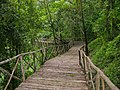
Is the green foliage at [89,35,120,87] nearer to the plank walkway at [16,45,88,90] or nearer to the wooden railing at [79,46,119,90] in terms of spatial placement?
the wooden railing at [79,46,119,90]

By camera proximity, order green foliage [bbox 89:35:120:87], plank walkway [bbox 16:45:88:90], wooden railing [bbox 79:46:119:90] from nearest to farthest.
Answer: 1. wooden railing [bbox 79:46:119:90]
2. green foliage [bbox 89:35:120:87]
3. plank walkway [bbox 16:45:88:90]

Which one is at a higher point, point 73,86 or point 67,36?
point 73,86

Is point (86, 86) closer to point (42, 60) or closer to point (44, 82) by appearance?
point (44, 82)

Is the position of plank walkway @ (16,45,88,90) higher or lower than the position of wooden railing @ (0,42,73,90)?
lower

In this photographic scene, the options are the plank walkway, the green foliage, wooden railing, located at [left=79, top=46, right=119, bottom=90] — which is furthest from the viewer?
the plank walkway

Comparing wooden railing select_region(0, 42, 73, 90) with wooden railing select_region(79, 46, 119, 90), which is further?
wooden railing select_region(0, 42, 73, 90)

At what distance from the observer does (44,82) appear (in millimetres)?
6762

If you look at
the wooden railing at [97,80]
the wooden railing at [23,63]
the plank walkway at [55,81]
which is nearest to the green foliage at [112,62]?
the wooden railing at [97,80]

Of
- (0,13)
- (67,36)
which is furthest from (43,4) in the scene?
(0,13)

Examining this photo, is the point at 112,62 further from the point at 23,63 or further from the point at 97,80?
the point at 97,80

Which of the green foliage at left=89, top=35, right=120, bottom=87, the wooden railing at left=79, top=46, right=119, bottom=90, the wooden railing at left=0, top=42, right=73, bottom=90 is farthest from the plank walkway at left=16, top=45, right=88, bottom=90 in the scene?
the green foliage at left=89, top=35, right=120, bottom=87

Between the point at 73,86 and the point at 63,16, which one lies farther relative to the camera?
the point at 63,16

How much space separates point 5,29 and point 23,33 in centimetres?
123

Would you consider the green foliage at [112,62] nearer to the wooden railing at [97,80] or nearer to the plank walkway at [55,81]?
the wooden railing at [97,80]
